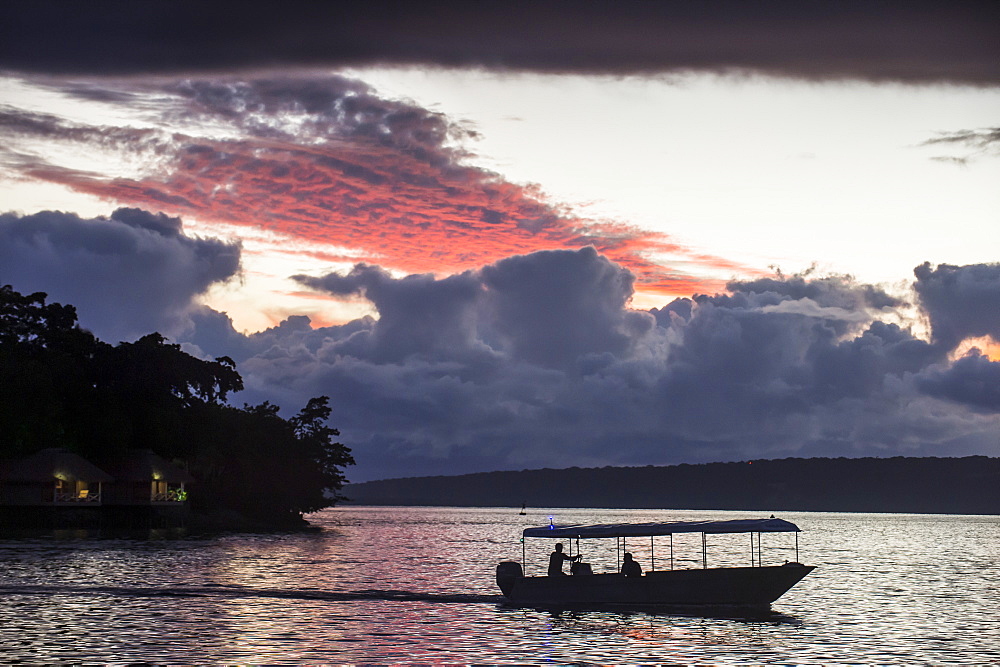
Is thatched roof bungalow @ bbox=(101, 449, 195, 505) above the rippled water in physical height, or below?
above

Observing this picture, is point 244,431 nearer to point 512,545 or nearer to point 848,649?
point 512,545

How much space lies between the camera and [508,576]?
46500 millimetres

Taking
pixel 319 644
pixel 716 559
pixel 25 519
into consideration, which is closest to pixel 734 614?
pixel 319 644

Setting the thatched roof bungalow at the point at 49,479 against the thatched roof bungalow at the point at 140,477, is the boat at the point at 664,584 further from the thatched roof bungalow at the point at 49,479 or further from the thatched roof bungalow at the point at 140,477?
the thatched roof bungalow at the point at 140,477

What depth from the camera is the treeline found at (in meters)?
96.1

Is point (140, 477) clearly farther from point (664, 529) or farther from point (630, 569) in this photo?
point (664, 529)

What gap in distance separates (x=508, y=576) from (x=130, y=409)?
240 feet

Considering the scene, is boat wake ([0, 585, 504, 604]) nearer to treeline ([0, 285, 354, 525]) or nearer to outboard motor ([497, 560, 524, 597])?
outboard motor ([497, 560, 524, 597])

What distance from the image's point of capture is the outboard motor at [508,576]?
4625 cm

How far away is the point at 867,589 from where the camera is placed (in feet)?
209

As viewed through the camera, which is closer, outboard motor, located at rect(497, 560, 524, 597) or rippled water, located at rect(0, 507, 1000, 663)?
rippled water, located at rect(0, 507, 1000, 663)

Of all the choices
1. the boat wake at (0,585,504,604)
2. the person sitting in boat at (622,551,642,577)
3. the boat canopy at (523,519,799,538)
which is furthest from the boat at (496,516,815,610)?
the boat wake at (0,585,504,604)

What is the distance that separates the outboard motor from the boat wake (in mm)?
2708

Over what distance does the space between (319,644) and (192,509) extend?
9290 cm
